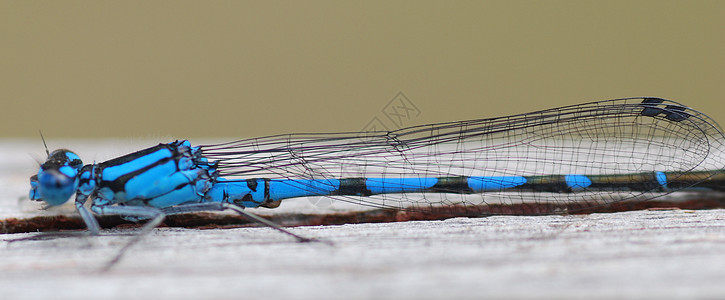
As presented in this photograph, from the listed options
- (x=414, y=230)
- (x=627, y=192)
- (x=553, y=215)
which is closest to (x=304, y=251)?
(x=414, y=230)

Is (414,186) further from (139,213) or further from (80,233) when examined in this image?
(80,233)

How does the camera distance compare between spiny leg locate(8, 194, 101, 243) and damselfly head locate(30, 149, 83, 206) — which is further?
damselfly head locate(30, 149, 83, 206)

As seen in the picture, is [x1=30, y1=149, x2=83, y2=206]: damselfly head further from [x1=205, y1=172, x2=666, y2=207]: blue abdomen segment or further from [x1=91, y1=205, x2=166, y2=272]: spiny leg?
[x1=205, y1=172, x2=666, y2=207]: blue abdomen segment

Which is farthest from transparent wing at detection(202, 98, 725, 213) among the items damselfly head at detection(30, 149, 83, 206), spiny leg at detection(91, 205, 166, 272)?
damselfly head at detection(30, 149, 83, 206)

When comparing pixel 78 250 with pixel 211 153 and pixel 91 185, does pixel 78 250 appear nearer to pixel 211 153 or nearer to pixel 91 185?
pixel 91 185

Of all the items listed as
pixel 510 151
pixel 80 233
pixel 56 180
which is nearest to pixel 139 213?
pixel 80 233
